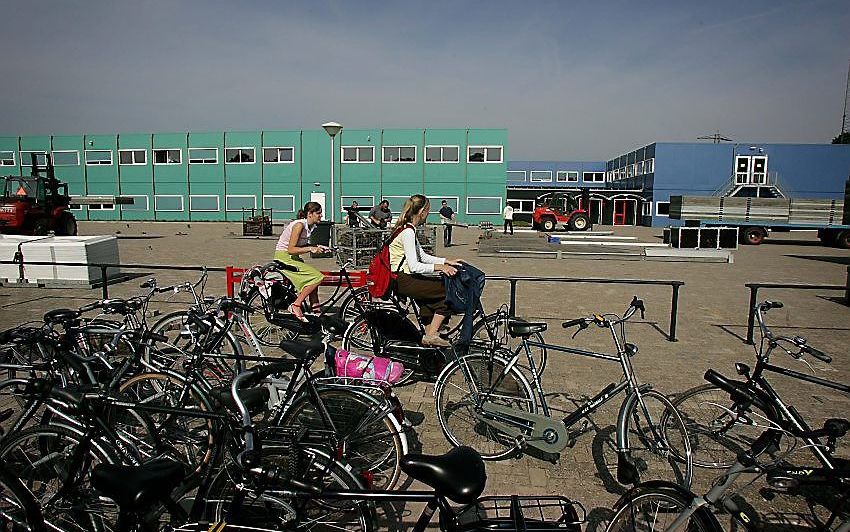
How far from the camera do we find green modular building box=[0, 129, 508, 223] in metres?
40.3

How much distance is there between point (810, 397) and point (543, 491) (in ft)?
11.6

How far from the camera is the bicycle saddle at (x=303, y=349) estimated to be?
10.9 feet

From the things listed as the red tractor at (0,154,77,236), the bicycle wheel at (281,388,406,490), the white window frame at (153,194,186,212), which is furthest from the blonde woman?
the white window frame at (153,194,186,212)

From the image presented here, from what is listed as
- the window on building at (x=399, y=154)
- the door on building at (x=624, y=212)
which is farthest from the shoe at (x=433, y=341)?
the door on building at (x=624, y=212)

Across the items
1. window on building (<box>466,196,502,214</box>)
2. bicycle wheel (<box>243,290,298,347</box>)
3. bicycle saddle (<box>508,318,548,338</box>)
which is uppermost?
window on building (<box>466,196,502,214</box>)

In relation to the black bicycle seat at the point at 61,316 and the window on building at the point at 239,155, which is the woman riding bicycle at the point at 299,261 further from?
the window on building at the point at 239,155

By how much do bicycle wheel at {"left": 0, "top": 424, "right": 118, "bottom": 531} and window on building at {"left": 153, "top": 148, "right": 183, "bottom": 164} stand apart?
4416 centimetres

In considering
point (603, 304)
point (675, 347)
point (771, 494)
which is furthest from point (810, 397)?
point (603, 304)

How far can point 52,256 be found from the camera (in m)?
11.0

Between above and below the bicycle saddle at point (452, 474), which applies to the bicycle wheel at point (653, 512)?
below

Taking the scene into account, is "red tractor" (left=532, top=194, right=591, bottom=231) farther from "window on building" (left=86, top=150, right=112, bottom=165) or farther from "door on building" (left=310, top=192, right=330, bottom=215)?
"window on building" (left=86, top=150, right=112, bottom=165)

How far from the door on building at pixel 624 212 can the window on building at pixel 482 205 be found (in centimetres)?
1141

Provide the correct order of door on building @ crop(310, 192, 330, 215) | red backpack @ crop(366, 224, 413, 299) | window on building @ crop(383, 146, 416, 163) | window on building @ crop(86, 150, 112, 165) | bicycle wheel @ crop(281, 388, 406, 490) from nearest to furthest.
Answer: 1. bicycle wheel @ crop(281, 388, 406, 490)
2. red backpack @ crop(366, 224, 413, 299)
3. door on building @ crop(310, 192, 330, 215)
4. window on building @ crop(383, 146, 416, 163)
5. window on building @ crop(86, 150, 112, 165)

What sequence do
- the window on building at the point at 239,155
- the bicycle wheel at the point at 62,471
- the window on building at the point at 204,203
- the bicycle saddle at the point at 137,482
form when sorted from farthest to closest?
the window on building at the point at 204,203, the window on building at the point at 239,155, the bicycle wheel at the point at 62,471, the bicycle saddle at the point at 137,482
